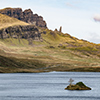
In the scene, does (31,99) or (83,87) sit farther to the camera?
(83,87)

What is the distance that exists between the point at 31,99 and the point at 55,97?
983 cm

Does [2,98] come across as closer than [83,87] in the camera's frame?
Yes

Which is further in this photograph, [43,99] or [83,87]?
[83,87]

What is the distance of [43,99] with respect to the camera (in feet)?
321

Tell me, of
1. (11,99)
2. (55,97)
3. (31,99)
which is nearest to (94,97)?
(55,97)

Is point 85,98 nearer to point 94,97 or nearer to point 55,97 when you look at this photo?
point 94,97

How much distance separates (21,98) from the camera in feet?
328

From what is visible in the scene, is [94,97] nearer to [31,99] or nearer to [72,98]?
[72,98]

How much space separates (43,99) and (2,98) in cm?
1444

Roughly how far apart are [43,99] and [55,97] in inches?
260

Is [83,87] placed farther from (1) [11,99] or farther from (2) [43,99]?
(1) [11,99]

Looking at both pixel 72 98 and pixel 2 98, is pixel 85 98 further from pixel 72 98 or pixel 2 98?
Result: pixel 2 98

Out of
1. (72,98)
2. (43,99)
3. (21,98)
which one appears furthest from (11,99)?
(72,98)

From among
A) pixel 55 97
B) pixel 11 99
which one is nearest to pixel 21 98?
pixel 11 99
